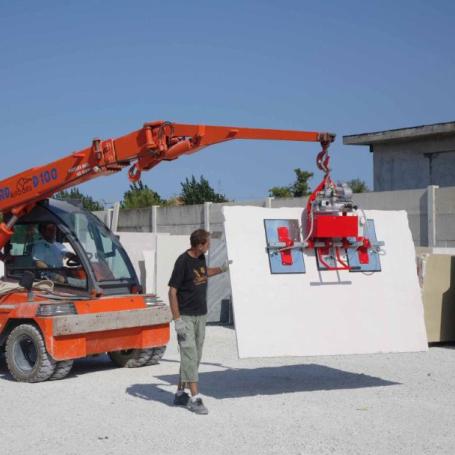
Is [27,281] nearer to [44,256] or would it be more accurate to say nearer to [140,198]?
[44,256]

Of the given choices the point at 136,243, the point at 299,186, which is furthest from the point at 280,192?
the point at 136,243

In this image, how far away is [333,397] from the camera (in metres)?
9.00

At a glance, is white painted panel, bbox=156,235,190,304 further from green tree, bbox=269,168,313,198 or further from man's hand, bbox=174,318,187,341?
green tree, bbox=269,168,313,198

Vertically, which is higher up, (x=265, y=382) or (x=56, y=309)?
(x=56, y=309)

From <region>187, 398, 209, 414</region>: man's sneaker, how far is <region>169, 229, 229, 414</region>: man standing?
0.14 m

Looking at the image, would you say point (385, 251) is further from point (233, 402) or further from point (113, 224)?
point (113, 224)

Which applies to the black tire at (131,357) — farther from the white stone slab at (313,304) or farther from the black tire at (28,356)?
the white stone slab at (313,304)

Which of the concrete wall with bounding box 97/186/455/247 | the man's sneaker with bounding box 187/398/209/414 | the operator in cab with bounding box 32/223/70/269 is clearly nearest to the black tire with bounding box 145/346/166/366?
the operator in cab with bounding box 32/223/70/269

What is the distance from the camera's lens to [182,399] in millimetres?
8609

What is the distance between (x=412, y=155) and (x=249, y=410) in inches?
919

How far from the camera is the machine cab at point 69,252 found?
11102 millimetres

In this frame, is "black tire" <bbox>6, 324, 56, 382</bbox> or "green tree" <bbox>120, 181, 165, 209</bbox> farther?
"green tree" <bbox>120, 181, 165, 209</bbox>

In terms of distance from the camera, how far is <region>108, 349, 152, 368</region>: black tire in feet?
37.7

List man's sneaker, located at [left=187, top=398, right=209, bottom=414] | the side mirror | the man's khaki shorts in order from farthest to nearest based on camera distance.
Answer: the side mirror, the man's khaki shorts, man's sneaker, located at [left=187, top=398, right=209, bottom=414]
